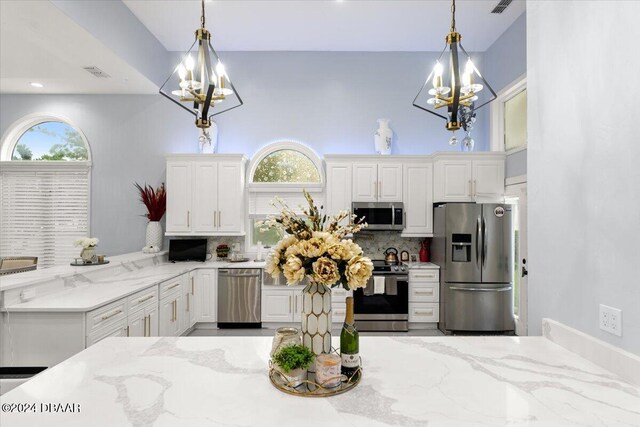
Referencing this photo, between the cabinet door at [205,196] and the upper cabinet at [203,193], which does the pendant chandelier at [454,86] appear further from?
the cabinet door at [205,196]

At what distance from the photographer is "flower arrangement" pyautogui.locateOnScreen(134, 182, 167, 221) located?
4.65 meters

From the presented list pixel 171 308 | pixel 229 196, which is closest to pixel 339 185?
pixel 229 196

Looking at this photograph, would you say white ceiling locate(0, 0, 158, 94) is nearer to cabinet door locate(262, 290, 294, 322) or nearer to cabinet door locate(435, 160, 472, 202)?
cabinet door locate(262, 290, 294, 322)

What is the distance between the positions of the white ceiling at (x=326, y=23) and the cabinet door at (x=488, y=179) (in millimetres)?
1743

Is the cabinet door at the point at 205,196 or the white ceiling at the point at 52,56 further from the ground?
the white ceiling at the point at 52,56

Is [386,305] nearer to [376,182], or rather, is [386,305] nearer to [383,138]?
[376,182]

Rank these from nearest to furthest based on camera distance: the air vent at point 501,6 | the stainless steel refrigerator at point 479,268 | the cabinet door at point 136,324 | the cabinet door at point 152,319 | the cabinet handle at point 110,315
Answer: the cabinet handle at point 110,315 < the cabinet door at point 136,324 < the cabinet door at point 152,319 < the air vent at point 501,6 < the stainless steel refrigerator at point 479,268

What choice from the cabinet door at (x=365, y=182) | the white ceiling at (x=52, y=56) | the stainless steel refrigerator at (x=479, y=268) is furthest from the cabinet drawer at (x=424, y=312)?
the white ceiling at (x=52, y=56)

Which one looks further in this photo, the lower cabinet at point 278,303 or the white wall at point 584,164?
the lower cabinet at point 278,303

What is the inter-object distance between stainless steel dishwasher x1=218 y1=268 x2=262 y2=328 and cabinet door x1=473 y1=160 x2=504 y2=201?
121 inches

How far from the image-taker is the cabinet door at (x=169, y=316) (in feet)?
11.1

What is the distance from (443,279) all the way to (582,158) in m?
2.98

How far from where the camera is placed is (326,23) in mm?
4188

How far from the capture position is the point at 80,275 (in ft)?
9.75
